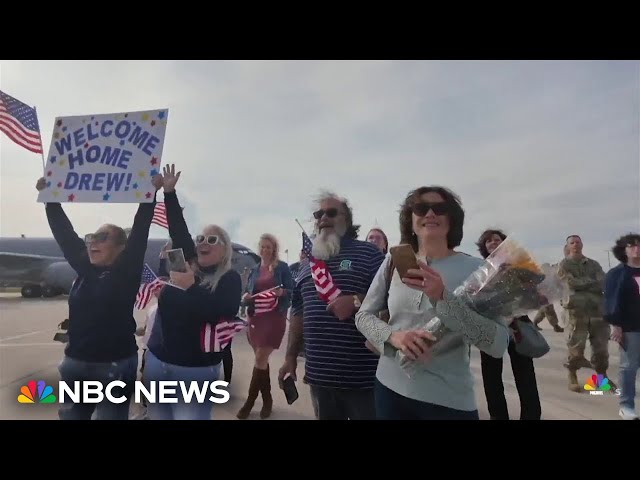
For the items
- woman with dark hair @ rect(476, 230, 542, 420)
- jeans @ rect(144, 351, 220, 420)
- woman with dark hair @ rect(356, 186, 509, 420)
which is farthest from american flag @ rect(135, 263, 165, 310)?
woman with dark hair @ rect(476, 230, 542, 420)

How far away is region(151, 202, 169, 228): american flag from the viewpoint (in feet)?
10.3

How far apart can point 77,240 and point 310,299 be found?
1743 mm

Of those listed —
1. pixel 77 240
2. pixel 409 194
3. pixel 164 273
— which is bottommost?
pixel 164 273

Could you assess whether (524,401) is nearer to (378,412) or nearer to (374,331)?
(378,412)

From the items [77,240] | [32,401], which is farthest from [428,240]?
[32,401]

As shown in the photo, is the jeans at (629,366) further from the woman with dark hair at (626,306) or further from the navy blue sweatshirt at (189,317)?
the navy blue sweatshirt at (189,317)

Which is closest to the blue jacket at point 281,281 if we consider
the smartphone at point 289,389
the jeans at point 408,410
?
the smartphone at point 289,389

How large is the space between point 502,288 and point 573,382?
355cm

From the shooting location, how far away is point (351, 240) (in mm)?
2902

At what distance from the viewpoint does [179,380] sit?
9.12ft

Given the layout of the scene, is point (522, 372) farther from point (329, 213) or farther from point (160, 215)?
point (160, 215)

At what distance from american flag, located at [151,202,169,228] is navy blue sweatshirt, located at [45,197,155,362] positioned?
11 cm

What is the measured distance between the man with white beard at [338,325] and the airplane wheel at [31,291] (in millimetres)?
20082

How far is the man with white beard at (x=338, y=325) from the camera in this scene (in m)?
2.62
